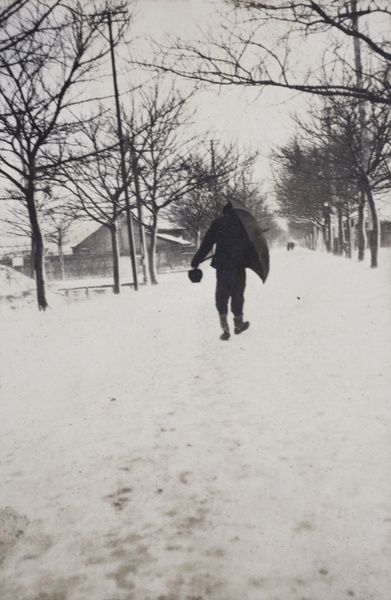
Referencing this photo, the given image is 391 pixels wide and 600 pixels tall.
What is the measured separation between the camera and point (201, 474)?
230cm

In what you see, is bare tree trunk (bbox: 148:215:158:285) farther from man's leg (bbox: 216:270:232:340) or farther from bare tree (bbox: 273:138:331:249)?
man's leg (bbox: 216:270:232:340)

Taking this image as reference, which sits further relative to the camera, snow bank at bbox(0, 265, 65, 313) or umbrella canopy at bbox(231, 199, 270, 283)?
snow bank at bbox(0, 265, 65, 313)

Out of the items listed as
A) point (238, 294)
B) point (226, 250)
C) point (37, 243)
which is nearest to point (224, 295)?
point (238, 294)

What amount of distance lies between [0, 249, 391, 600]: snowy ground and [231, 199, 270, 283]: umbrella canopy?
1351mm

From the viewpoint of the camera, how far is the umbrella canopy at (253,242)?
5.61 m

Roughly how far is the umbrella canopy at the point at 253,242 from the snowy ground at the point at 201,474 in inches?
53.2

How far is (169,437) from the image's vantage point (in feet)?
9.19

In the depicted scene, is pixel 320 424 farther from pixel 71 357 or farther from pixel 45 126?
pixel 45 126

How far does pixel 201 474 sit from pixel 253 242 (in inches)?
157

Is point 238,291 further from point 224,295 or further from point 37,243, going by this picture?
point 37,243

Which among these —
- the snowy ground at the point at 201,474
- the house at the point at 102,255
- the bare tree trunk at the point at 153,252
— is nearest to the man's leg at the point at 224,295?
the snowy ground at the point at 201,474

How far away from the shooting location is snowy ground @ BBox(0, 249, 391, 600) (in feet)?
5.18

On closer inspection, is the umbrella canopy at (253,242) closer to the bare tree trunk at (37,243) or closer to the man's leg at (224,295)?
the man's leg at (224,295)

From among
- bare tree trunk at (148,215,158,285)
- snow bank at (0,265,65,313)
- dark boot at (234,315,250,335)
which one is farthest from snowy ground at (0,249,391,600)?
bare tree trunk at (148,215,158,285)
